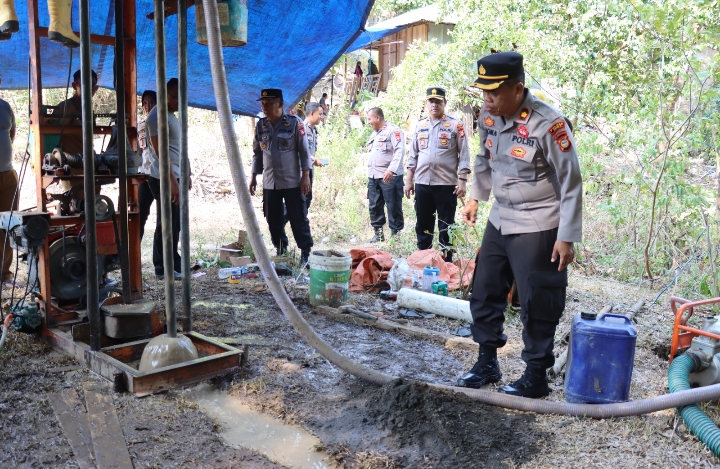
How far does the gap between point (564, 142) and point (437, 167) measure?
3.69 metres

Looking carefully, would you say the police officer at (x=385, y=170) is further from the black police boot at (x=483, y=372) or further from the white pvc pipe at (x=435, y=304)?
the black police boot at (x=483, y=372)

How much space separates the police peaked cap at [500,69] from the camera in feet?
9.89

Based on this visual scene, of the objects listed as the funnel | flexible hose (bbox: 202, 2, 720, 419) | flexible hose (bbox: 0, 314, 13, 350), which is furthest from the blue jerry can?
flexible hose (bbox: 0, 314, 13, 350)

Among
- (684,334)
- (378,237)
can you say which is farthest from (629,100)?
(684,334)

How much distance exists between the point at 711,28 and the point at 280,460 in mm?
5637

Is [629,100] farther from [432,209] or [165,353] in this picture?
[165,353]

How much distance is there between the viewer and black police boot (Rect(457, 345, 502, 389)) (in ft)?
11.4

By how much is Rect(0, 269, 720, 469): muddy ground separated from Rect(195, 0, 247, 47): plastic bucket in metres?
2.11

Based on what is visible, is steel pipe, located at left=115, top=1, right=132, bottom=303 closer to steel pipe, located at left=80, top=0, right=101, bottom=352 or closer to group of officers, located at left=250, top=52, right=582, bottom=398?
steel pipe, located at left=80, top=0, right=101, bottom=352

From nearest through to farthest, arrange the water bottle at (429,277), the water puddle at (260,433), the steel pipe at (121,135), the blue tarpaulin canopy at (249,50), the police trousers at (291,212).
Result: the water puddle at (260,433) < the steel pipe at (121,135) < the water bottle at (429,277) < the blue tarpaulin canopy at (249,50) < the police trousers at (291,212)

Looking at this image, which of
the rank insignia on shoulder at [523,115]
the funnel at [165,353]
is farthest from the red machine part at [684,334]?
the funnel at [165,353]

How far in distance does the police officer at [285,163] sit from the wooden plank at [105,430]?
359 cm

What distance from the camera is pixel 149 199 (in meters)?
6.26

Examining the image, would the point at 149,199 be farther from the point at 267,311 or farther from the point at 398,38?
the point at 398,38
